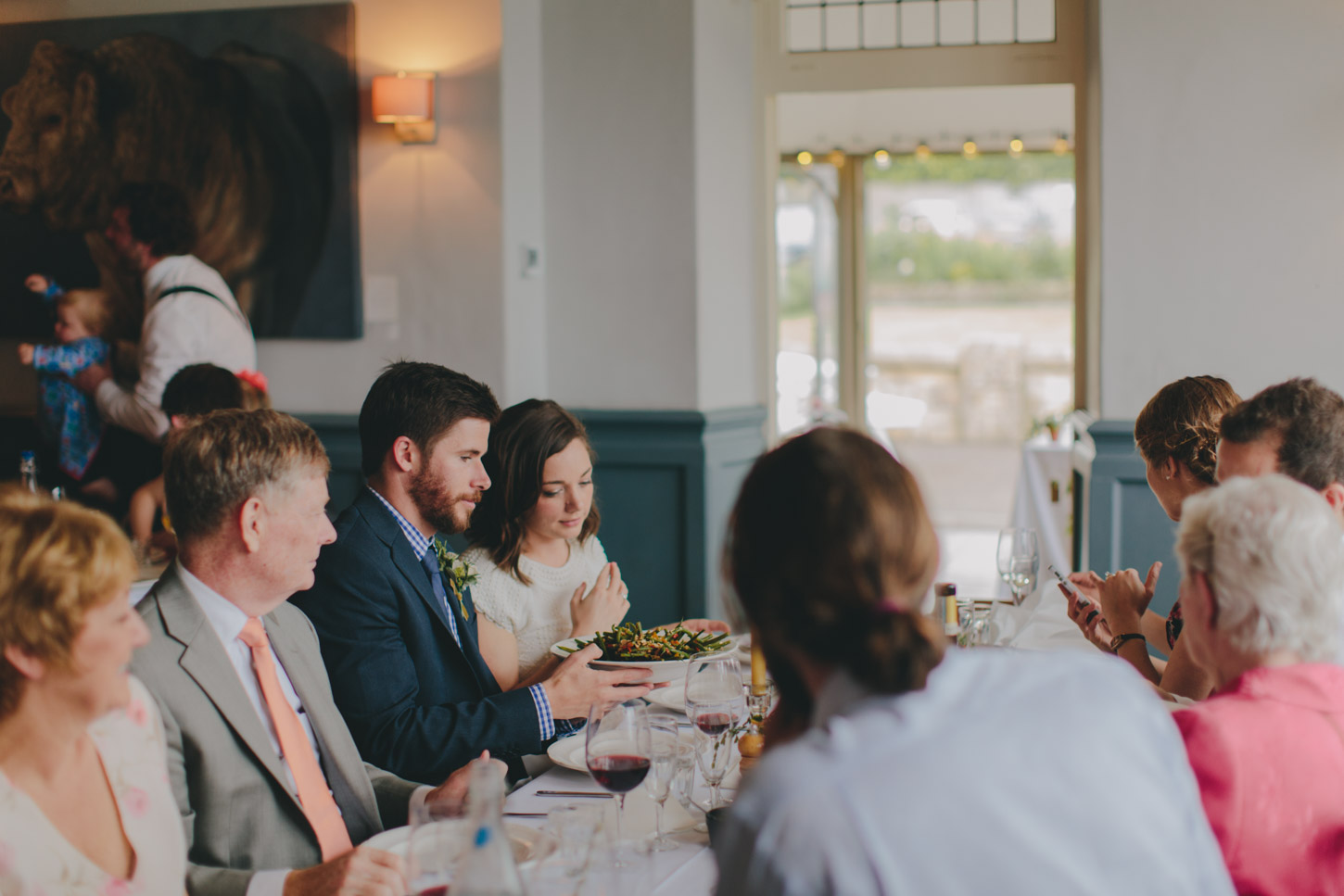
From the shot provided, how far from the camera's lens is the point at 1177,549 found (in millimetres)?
1360

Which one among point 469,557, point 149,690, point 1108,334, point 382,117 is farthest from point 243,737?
point 1108,334

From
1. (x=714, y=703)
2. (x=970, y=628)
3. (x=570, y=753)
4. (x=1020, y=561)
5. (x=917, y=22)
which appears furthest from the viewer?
(x=917, y=22)

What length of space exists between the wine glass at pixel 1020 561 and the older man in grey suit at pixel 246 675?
144 centimetres

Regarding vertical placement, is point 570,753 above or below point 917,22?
below

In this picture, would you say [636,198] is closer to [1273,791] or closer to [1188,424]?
[1188,424]

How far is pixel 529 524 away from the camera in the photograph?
110 inches

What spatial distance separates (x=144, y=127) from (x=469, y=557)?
9.03 feet

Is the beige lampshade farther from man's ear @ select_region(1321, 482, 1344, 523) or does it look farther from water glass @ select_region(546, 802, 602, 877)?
water glass @ select_region(546, 802, 602, 877)

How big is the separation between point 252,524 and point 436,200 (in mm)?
2857

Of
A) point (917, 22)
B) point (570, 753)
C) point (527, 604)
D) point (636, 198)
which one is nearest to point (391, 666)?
point (570, 753)

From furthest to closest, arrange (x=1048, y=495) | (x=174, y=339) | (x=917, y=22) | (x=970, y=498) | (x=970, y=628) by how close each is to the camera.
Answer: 1. (x=970, y=498)
2. (x=1048, y=495)
3. (x=917, y=22)
4. (x=174, y=339)
5. (x=970, y=628)

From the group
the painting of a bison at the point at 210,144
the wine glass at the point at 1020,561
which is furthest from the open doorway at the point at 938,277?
the wine glass at the point at 1020,561

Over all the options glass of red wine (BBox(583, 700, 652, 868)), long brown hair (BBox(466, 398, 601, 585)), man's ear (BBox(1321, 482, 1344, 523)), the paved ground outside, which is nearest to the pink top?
glass of red wine (BBox(583, 700, 652, 868))

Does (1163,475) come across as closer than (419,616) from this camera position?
No
